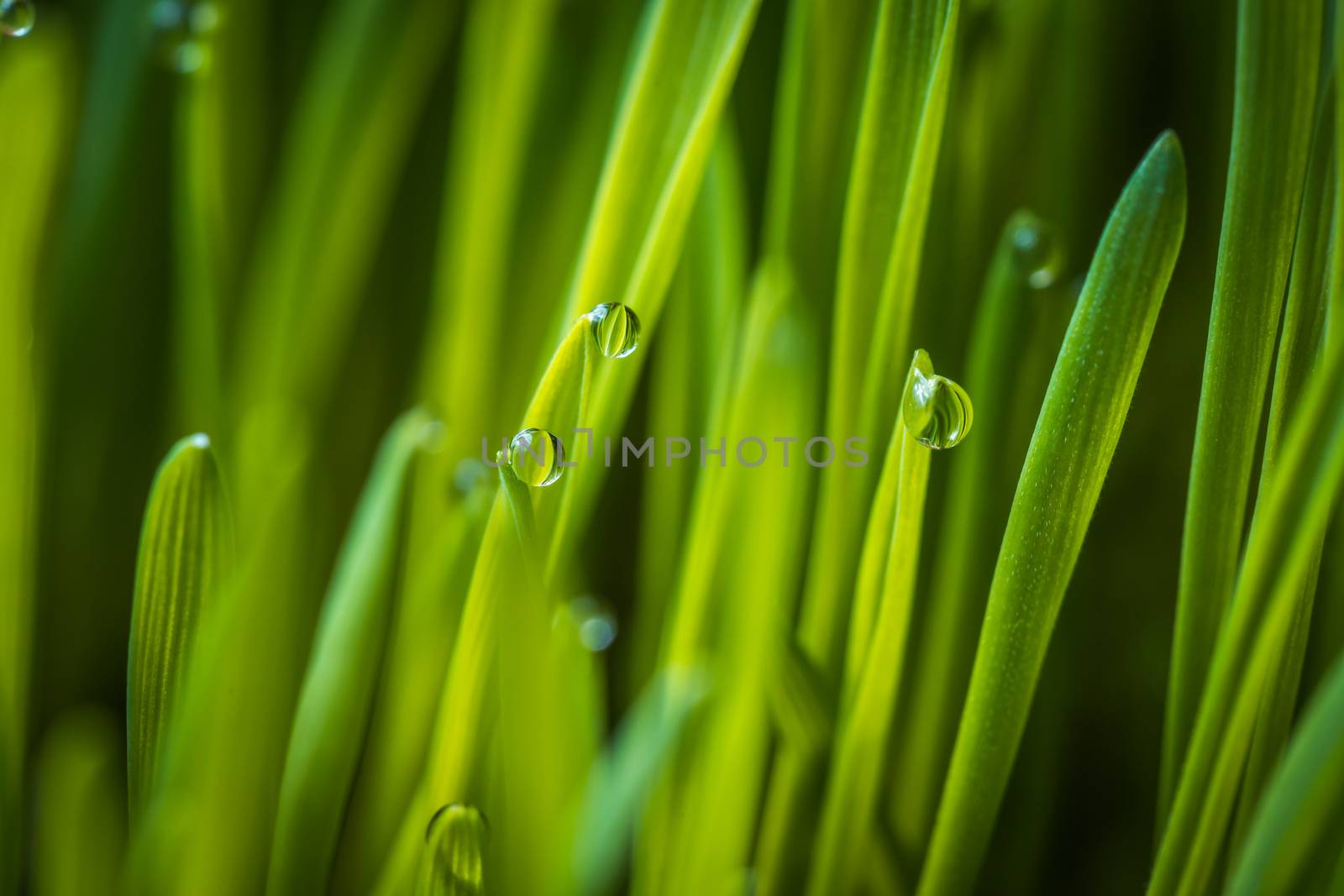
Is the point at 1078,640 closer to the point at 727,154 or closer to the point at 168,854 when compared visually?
the point at 727,154

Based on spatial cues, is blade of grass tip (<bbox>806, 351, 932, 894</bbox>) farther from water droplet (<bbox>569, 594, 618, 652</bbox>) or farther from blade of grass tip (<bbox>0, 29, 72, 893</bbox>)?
blade of grass tip (<bbox>0, 29, 72, 893</bbox>)

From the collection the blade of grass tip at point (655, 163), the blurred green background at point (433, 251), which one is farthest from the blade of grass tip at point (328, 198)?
the blade of grass tip at point (655, 163)

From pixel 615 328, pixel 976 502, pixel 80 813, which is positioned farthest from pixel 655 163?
pixel 80 813

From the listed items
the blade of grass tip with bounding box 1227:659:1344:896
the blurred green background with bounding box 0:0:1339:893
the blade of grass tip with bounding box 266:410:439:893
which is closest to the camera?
the blade of grass tip with bounding box 1227:659:1344:896

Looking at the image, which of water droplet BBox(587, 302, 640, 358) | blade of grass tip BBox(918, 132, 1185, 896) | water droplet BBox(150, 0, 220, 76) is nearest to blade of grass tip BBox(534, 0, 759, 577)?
water droplet BBox(587, 302, 640, 358)

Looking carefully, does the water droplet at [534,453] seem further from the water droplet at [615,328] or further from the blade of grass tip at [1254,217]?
the blade of grass tip at [1254,217]

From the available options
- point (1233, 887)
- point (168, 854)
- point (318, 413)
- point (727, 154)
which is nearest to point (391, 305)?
point (318, 413)
